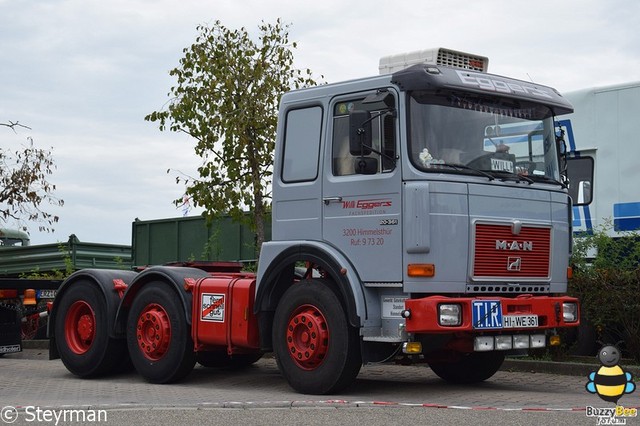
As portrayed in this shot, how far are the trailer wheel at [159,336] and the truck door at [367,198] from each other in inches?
91.8

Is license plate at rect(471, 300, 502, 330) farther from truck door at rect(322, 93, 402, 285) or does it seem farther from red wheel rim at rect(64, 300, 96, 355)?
red wheel rim at rect(64, 300, 96, 355)

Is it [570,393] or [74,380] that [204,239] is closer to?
[74,380]

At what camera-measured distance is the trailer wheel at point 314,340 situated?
34.4ft

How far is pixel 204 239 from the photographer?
78.8 ft

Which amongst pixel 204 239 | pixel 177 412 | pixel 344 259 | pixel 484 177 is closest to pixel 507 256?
pixel 484 177

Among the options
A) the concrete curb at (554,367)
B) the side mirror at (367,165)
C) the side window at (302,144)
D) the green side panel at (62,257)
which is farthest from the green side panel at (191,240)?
the side mirror at (367,165)

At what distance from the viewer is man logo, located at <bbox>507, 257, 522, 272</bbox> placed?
1071 centimetres

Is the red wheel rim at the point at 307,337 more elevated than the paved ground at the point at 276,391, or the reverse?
the red wheel rim at the point at 307,337

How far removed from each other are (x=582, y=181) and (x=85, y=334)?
7.29m

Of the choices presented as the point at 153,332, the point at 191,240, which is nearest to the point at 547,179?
the point at 153,332

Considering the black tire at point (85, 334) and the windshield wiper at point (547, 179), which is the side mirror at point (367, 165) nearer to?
the windshield wiper at point (547, 179)

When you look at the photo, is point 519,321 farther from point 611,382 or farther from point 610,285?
point 610,285

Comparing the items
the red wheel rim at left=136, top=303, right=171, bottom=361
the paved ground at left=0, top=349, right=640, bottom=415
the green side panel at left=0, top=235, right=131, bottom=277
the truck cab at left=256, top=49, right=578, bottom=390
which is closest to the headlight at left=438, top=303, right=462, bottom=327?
the truck cab at left=256, top=49, right=578, bottom=390

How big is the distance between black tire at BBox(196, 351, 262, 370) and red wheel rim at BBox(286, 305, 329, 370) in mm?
3171
